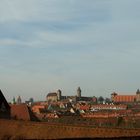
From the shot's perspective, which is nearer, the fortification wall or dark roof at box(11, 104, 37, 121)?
the fortification wall

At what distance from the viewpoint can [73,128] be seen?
35844mm

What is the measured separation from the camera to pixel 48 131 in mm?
37875

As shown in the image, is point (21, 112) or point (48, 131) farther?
point (21, 112)

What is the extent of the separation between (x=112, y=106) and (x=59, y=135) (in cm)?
11930

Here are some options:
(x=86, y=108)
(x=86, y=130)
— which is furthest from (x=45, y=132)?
(x=86, y=108)

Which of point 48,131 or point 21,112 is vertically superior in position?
point 21,112

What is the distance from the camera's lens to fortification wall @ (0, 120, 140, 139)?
32.4 metres

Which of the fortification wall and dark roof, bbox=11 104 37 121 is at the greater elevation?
dark roof, bbox=11 104 37 121

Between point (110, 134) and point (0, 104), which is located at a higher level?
point (0, 104)

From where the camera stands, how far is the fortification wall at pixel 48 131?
106 ft

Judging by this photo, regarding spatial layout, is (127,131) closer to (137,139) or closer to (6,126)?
(137,139)

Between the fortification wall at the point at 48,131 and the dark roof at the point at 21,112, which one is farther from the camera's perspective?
the dark roof at the point at 21,112

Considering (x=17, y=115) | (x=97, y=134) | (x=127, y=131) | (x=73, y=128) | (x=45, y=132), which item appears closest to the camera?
(x=127, y=131)

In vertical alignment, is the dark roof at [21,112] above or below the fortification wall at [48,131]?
above
